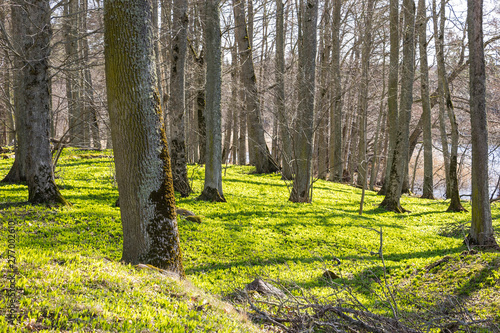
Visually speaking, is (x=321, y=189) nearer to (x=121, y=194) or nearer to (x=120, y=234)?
(x=120, y=234)

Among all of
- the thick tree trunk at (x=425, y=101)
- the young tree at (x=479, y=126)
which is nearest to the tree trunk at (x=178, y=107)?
the young tree at (x=479, y=126)

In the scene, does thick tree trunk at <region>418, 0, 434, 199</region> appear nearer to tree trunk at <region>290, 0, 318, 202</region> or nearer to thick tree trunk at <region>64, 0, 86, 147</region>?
tree trunk at <region>290, 0, 318, 202</region>

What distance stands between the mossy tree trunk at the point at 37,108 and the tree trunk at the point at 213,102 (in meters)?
4.35

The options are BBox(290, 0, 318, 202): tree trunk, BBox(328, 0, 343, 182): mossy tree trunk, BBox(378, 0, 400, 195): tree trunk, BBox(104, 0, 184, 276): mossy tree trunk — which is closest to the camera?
BBox(104, 0, 184, 276): mossy tree trunk

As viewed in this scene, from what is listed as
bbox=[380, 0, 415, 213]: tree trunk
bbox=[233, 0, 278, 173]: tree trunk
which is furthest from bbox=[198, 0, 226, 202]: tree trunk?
bbox=[380, 0, 415, 213]: tree trunk

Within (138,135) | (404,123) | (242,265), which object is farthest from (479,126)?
(138,135)

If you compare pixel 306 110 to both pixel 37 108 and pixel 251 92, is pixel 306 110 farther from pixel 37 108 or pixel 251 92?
pixel 37 108

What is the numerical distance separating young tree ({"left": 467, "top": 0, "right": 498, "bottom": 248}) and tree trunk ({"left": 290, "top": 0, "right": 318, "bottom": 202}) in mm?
5216

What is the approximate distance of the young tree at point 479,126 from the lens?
7.83m

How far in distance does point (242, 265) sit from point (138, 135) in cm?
347

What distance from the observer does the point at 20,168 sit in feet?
34.8

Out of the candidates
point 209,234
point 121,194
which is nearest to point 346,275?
point 209,234

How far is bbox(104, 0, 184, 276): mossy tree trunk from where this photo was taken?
4797 millimetres

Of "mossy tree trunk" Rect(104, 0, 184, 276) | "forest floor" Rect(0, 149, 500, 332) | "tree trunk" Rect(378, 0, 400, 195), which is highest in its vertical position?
"tree trunk" Rect(378, 0, 400, 195)
